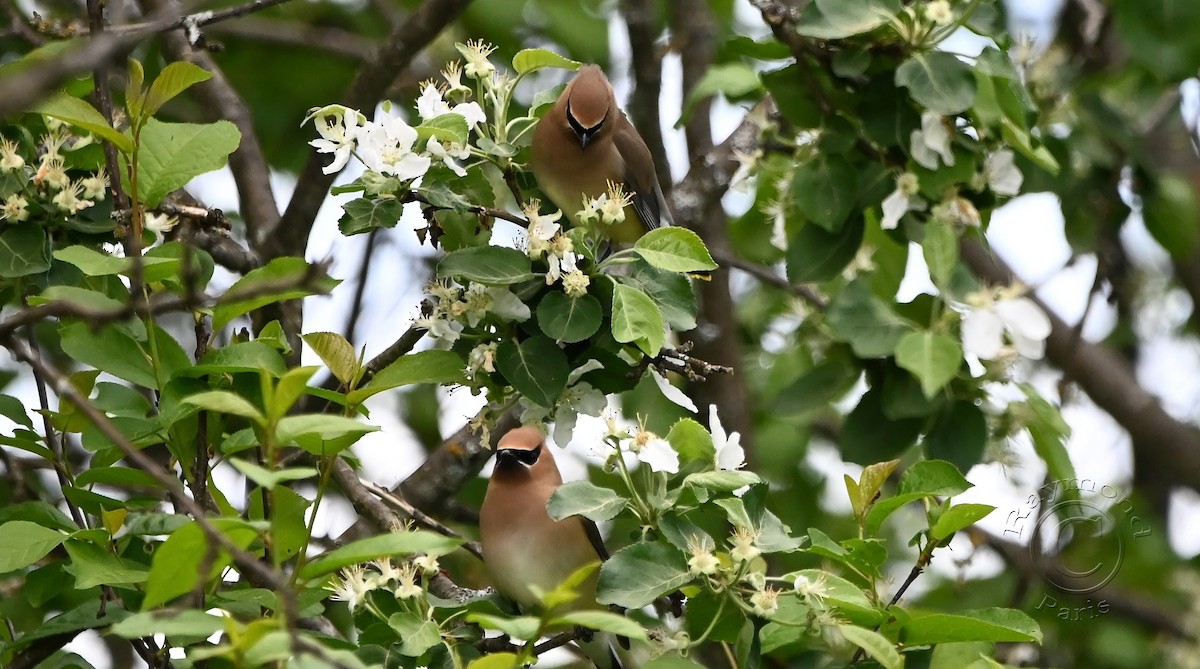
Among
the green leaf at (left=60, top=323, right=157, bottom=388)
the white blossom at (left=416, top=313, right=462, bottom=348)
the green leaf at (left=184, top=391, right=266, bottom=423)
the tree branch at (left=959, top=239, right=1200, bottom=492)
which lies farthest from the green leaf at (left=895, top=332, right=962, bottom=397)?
the tree branch at (left=959, top=239, right=1200, bottom=492)

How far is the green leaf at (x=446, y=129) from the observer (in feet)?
8.40

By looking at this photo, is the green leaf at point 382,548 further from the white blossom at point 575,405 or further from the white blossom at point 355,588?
the white blossom at point 575,405

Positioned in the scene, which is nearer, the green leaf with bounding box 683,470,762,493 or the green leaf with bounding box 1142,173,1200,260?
the green leaf with bounding box 683,470,762,493

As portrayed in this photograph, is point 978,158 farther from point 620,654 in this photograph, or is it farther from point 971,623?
point 620,654

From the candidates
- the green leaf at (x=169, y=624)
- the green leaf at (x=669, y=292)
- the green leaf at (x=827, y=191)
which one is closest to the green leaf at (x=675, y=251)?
the green leaf at (x=669, y=292)

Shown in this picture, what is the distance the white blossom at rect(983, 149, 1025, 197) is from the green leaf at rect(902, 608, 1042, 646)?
3.92 feet

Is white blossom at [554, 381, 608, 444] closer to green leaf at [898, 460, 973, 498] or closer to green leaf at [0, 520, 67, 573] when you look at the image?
green leaf at [898, 460, 973, 498]

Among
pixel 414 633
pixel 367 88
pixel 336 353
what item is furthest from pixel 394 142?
pixel 367 88

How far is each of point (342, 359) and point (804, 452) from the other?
3315 mm

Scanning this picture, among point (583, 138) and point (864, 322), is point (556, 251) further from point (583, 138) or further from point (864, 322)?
point (864, 322)

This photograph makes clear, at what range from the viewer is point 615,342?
2.76 m

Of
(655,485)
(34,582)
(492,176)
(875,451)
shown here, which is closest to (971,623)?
(655,485)

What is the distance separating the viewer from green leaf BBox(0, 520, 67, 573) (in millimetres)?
2498

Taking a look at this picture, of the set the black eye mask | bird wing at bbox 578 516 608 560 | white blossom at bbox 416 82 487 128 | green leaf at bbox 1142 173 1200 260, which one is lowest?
green leaf at bbox 1142 173 1200 260
